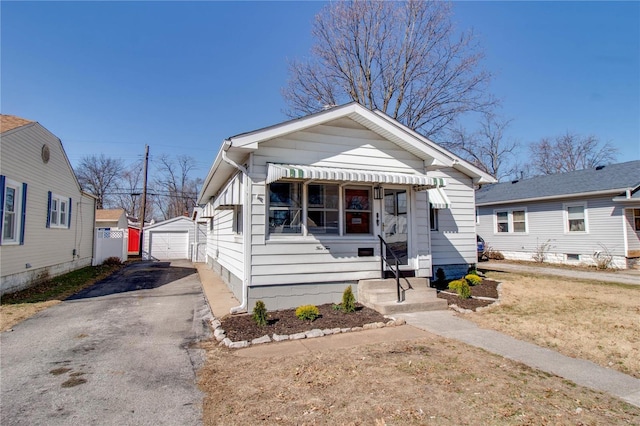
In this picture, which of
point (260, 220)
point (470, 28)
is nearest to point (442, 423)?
point (260, 220)

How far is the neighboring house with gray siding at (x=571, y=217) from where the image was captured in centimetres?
1391

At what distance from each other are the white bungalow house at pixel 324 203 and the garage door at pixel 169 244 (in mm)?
15524

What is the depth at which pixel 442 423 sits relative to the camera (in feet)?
9.07

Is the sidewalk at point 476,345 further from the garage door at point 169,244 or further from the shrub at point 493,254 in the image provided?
the garage door at point 169,244

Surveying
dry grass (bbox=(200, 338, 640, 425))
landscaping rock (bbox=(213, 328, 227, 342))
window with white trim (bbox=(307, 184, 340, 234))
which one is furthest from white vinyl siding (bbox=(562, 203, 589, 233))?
landscaping rock (bbox=(213, 328, 227, 342))

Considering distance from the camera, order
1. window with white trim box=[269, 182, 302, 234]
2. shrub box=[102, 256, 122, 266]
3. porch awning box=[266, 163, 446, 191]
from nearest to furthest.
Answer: porch awning box=[266, 163, 446, 191] < window with white trim box=[269, 182, 302, 234] < shrub box=[102, 256, 122, 266]

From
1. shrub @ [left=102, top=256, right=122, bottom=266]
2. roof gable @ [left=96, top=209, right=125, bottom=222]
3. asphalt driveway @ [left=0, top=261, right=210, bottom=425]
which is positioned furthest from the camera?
roof gable @ [left=96, top=209, right=125, bottom=222]

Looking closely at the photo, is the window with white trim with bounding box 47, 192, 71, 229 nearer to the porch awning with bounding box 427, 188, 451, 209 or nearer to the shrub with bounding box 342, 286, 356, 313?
the shrub with bounding box 342, 286, 356, 313

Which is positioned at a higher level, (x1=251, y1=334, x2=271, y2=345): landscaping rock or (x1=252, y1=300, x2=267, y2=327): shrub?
(x1=252, y1=300, x2=267, y2=327): shrub

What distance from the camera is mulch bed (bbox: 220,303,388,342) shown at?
5.34m

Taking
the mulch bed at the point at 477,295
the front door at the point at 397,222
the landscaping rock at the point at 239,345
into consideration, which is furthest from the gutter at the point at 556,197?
the landscaping rock at the point at 239,345

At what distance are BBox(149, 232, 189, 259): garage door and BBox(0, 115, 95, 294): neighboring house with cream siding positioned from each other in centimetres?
829

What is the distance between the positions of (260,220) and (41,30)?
28.3 ft

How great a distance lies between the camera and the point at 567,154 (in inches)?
1362
